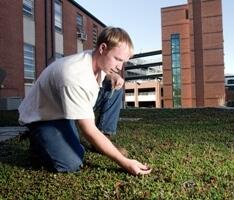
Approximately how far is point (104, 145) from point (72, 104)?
0.37 metres

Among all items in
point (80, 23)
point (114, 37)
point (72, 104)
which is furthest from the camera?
point (80, 23)

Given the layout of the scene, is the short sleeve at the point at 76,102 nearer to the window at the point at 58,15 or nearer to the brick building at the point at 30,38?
the brick building at the point at 30,38

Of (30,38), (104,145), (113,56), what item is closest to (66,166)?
(104,145)

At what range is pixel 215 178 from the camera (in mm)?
2768

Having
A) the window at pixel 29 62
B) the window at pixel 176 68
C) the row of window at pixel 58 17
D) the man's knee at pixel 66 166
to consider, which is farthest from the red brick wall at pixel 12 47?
the window at pixel 176 68

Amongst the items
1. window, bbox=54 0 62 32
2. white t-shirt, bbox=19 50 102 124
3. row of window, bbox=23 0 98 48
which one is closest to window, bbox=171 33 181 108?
row of window, bbox=23 0 98 48

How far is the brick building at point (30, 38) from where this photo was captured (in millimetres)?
18016

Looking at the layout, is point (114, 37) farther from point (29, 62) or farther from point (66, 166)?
point (29, 62)

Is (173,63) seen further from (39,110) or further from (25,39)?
(39,110)

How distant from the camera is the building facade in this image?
4272cm

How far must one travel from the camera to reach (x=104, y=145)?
280 centimetres

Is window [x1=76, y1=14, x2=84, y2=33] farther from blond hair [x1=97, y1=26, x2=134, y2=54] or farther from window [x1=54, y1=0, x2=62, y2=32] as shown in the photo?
blond hair [x1=97, y1=26, x2=134, y2=54]

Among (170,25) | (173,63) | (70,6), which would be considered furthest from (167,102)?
(70,6)

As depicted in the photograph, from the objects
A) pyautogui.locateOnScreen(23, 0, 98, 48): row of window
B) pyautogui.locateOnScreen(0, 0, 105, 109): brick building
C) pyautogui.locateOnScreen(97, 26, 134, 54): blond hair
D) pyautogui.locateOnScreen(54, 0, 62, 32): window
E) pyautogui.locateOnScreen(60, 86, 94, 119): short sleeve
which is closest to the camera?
pyautogui.locateOnScreen(60, 86, 94, 119): short sleeve
